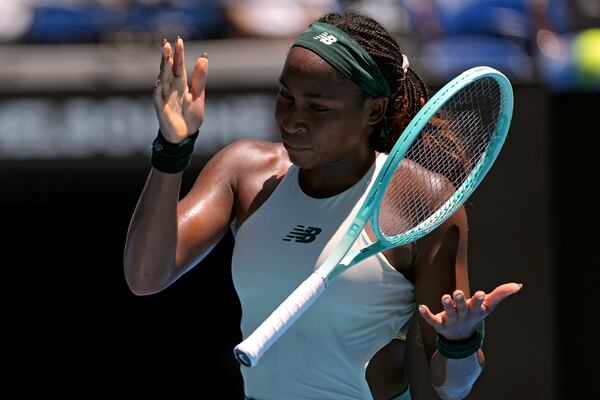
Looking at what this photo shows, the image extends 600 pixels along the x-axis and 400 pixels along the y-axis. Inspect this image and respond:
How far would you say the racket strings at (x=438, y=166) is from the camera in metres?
3.15

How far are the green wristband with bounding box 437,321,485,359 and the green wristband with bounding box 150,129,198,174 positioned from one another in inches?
28.2

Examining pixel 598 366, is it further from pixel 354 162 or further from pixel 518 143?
pixel 354 162

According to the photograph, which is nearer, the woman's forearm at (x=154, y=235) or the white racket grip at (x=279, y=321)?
the white racket grip at (x=279, y=321)

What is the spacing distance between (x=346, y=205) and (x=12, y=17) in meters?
4.49

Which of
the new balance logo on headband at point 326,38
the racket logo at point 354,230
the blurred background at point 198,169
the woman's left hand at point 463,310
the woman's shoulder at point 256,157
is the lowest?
the blurred background at point 198,169

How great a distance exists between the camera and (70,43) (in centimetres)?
721

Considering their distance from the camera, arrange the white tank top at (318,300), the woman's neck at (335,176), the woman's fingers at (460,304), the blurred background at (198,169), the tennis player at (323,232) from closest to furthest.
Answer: the woman's fingers at (460,304) → the tennis player at (323,232) → the white tank top at (318,300) → the woman's neck at (335,176) → the blurred background at (198,169)

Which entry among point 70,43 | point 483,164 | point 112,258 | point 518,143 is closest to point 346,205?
point 483,164

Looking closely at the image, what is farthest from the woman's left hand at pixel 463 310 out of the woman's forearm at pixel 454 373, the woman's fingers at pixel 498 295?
the woman's forearm at pixel 454 373

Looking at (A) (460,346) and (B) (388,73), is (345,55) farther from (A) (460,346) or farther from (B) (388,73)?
(A) (460,346)

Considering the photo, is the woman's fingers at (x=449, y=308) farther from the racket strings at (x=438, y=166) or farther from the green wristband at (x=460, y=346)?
the racket strings at (x=438, y=166)

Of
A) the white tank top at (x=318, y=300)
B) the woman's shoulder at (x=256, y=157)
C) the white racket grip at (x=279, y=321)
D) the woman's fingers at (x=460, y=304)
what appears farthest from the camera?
the woman's shoulder at (x=256, y=157)

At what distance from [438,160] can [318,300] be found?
1.63ft

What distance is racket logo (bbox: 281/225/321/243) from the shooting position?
3.16 meters
